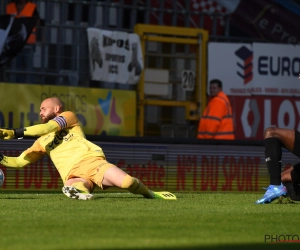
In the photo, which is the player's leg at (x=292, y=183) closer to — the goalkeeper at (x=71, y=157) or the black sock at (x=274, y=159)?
the black sock at (x=274, y=159)

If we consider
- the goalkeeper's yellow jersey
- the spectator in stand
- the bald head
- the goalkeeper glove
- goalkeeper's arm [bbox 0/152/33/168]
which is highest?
the spectator in stand

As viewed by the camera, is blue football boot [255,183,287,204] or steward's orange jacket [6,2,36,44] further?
steward's orange jacket [6,2,36,44]

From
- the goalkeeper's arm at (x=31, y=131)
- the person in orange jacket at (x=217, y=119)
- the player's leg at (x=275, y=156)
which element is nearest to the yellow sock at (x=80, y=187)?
the goalkeeper's arm at (x=31, y=131)

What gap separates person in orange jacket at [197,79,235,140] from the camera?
67.2 ft

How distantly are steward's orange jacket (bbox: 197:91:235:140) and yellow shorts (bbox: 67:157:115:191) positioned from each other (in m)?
8.53

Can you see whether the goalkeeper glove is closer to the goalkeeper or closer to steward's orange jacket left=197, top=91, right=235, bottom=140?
the goalkeeper

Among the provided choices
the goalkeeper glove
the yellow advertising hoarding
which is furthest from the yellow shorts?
the yellow advertising hoarding

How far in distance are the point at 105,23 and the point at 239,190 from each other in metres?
5.07

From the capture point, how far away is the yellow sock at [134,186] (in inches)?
454

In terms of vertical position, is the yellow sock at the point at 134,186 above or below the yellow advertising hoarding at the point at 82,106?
below

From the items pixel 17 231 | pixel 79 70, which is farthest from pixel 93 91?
pixel 17 231

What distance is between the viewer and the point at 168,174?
56.0ft

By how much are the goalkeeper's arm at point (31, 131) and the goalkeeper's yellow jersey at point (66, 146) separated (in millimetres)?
99

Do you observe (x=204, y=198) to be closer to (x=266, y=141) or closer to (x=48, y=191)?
(x=266, y=141)
